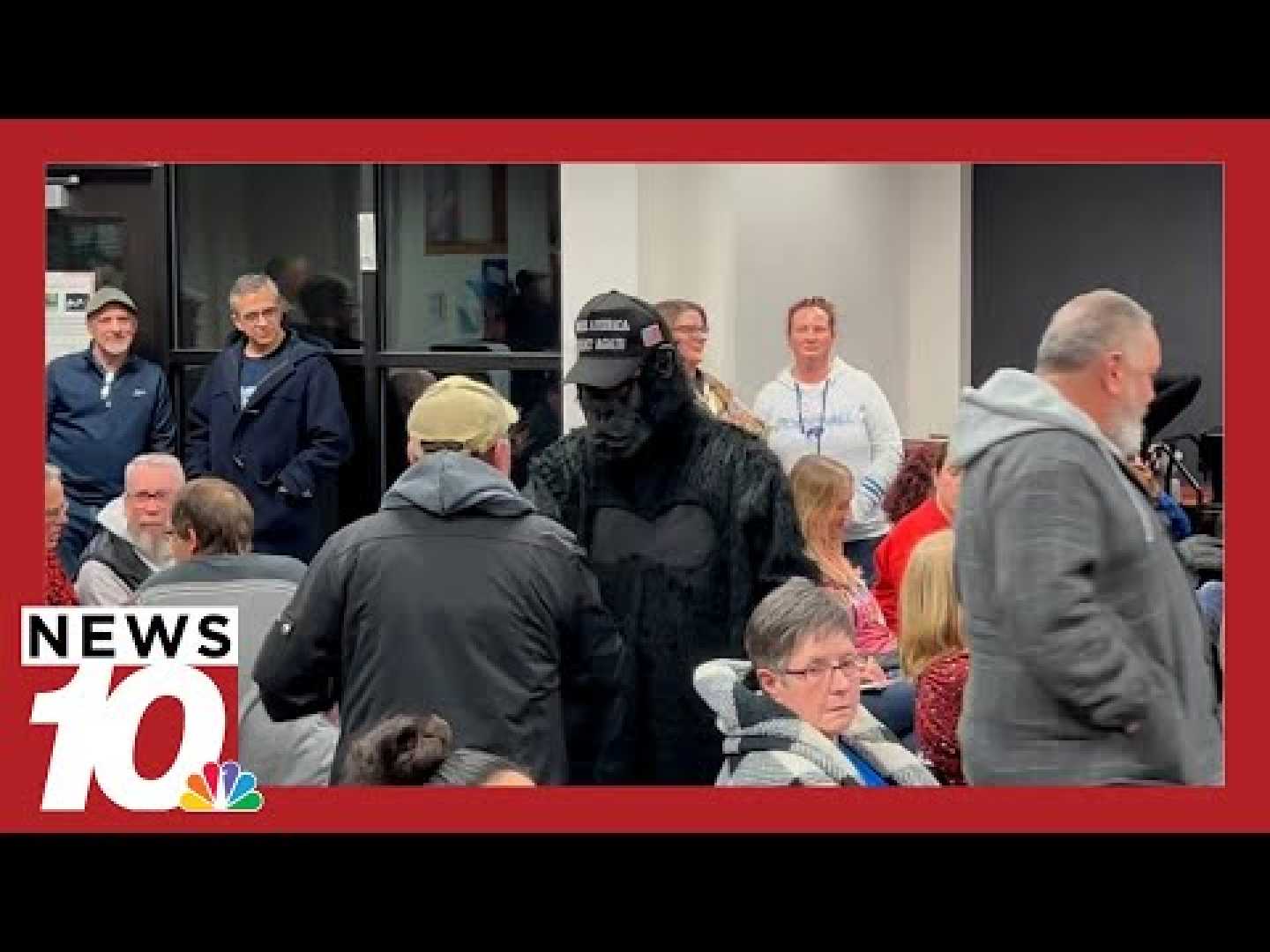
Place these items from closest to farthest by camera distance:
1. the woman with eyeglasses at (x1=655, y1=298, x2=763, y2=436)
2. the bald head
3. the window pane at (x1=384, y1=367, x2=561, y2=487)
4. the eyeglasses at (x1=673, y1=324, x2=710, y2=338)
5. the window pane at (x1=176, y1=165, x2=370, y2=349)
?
the bald head → the woman with eyeglasses at (x1=655, y1=298, x2=763, y2=436) → the eyeglasses at (x1=673, y1=324, x2=710, y2=338) → the window pane at (x1=384, y1=367, x2=561, y2=487) → the window pane at (x1=176, y1=165, x2=370, y2=349)

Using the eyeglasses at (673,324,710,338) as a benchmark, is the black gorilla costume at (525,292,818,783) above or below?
below

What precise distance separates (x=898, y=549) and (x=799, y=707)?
1320mm

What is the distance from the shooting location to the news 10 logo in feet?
11.1

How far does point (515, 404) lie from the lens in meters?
7.55

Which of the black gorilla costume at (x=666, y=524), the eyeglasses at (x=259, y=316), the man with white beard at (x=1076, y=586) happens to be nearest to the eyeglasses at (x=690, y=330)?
the eyeglasses at (x=259, y=316)

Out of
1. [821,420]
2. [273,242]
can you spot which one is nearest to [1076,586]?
[821,420]

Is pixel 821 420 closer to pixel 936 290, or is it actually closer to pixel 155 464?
pixel 155 464

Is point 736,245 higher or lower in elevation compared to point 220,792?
higher

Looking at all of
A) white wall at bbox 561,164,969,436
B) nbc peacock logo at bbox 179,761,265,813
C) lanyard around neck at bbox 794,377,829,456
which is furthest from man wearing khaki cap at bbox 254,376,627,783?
white wall at bbox 561,164,969,436

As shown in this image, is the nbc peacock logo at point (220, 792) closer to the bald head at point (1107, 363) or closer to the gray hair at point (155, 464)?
the bald head at point (1107, 363)

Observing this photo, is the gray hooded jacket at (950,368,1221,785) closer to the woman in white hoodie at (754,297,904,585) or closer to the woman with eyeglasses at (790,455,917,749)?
the woman with eyeglasses at (790,455,917,749)

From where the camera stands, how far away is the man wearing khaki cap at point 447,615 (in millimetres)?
3662

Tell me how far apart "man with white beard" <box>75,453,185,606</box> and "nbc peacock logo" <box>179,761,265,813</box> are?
0.95 m

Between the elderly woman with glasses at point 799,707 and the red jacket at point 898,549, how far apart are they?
3.63ft
